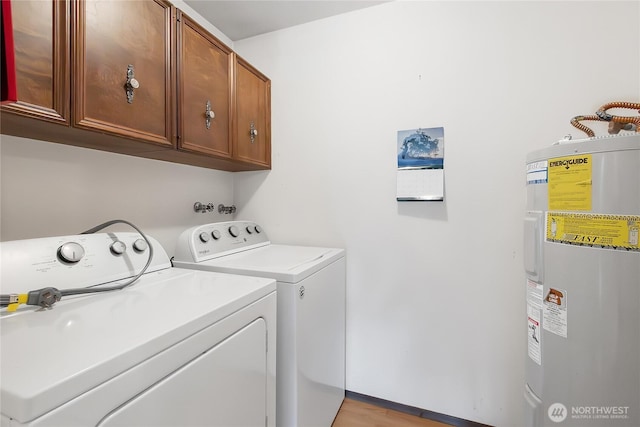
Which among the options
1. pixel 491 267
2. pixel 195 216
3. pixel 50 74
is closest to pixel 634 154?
pixel 491 267

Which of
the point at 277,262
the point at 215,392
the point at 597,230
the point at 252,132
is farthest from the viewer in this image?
the point at 252,132

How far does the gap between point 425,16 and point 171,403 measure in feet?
6.56

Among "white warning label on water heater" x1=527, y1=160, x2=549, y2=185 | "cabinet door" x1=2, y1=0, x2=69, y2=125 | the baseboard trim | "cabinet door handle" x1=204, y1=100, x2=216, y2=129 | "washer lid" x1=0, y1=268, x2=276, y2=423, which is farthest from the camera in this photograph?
the baseboard trim

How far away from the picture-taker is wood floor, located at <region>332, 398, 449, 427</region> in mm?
1519

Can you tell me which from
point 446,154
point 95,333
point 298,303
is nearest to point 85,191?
point 95,333

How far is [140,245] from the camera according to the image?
43.8 inches

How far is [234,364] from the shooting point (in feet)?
2.60

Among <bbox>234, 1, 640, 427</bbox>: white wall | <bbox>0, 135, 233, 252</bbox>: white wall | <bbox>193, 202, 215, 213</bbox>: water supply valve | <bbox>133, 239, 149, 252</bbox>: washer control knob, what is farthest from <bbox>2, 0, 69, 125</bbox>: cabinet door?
<bbox>234, 1, 640, 427</bbox>: white wall

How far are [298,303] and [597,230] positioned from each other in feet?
3.32

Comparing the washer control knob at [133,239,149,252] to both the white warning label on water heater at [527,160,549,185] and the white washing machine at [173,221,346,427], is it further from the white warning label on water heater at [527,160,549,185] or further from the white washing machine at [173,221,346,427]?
the white warning label on water heater at [527,160,549,185]

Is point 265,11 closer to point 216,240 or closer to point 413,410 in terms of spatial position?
point 216,240

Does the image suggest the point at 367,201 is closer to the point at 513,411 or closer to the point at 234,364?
the point at 234,364

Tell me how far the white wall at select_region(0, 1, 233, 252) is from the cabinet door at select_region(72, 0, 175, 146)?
0.34 metres

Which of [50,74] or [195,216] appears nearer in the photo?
Answer: [50,74]
